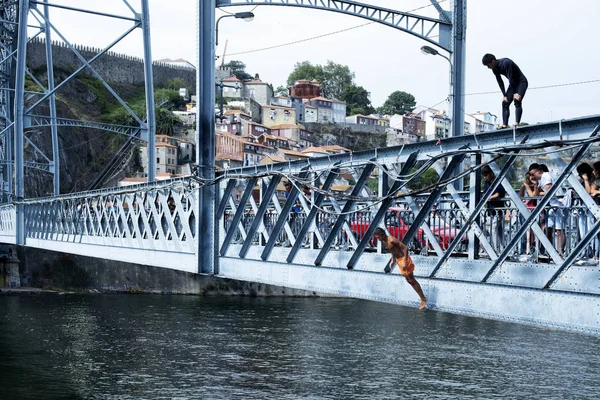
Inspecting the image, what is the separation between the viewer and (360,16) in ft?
59.5

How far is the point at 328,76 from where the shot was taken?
192500 millimetres

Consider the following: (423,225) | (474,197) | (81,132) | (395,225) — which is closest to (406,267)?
(423,225)

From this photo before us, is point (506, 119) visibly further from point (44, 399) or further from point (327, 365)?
point (327, 365)

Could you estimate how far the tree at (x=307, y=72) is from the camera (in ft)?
627

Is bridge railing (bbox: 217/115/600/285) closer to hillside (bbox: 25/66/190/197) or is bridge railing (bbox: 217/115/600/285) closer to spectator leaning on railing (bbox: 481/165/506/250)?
spectator leaning on railing (bbox: 481/165/506/250)

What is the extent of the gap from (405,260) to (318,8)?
26.3ft

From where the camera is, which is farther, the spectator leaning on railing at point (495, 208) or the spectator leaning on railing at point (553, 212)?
the spectator leaning on railing at point (495, 208)

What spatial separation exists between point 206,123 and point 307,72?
580ft

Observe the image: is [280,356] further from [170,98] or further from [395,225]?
[170,98]

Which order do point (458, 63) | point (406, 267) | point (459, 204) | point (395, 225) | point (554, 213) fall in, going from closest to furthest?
point (554, 213)
point (459, 204)
point (406, 267)
point (395, 225)
point (458, 63)

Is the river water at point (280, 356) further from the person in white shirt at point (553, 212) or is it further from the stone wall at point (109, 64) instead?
the stone wall at point (109, 64)

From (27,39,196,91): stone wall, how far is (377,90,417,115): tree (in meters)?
51.4

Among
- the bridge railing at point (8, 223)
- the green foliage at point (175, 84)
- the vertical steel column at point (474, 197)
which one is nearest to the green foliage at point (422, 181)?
the bridge railing at point (8, 223)

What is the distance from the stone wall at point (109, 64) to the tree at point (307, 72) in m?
41.8
